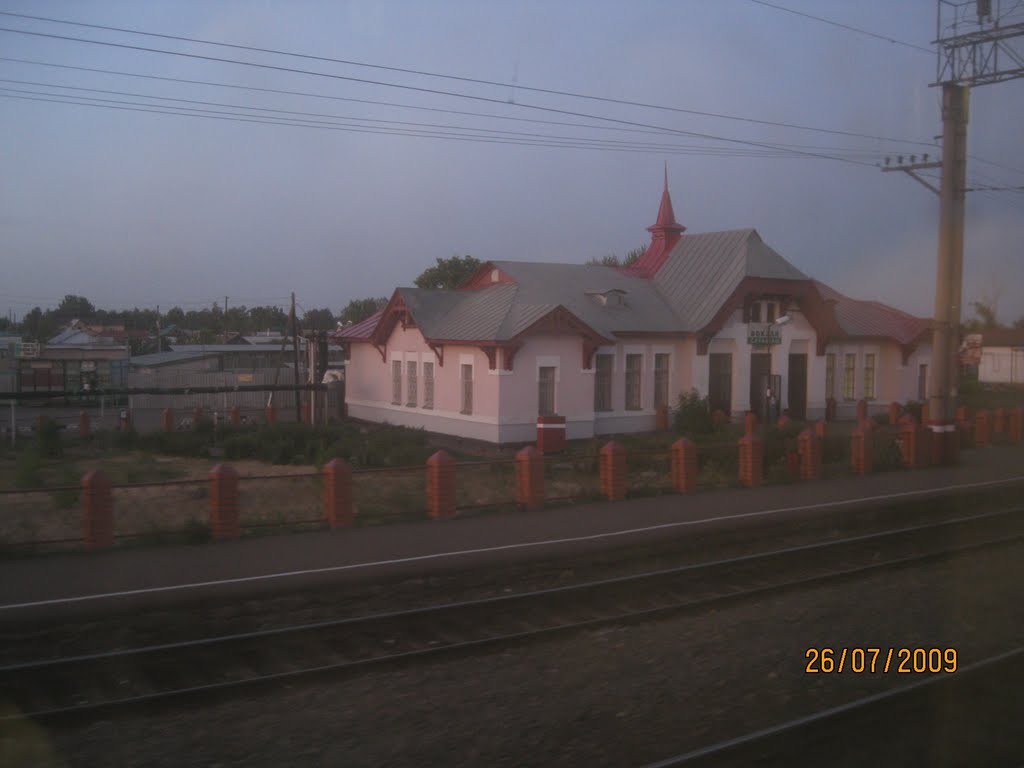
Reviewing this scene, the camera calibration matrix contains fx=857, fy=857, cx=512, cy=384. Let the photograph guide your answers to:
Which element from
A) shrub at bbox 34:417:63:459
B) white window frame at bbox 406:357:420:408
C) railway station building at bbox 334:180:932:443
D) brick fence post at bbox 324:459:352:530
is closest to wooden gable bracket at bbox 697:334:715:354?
railway station building at bbox 334:180:932:443

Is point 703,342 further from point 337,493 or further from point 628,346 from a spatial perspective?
point 337,493

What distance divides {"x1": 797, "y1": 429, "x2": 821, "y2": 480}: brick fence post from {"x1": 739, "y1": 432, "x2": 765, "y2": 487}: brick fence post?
4.74 ft

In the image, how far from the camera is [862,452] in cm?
1938

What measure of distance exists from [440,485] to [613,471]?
3544mm

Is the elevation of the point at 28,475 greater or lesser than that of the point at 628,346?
lesser

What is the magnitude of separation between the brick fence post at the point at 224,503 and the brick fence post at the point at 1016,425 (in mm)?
23824

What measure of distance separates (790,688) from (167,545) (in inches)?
334

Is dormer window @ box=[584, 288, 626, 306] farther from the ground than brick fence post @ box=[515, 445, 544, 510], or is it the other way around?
dormer window @ box=[584, 288, 626, 306]

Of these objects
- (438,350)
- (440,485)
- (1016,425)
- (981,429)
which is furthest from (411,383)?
(1016,425)

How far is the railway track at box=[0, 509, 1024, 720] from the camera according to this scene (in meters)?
6.58

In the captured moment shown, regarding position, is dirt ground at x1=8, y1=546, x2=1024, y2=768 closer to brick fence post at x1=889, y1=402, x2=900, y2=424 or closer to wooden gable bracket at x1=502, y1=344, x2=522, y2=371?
wooden gable bracket at x1=502, y1=344, x2=522, y2=371

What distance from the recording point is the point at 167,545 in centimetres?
1162

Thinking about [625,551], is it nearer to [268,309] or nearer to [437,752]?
[437,752]

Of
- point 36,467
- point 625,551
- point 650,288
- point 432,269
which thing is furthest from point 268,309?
point 625,551
